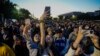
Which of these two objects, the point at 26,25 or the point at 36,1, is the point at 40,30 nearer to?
the point at 26,25

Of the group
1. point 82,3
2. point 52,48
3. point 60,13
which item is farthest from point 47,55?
point 82,3

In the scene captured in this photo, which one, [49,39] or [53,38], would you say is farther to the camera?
[53,38]

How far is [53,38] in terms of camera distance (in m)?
4.19

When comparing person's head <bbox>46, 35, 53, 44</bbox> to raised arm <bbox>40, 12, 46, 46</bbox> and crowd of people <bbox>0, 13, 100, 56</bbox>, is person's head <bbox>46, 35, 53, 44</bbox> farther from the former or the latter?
raised arm <bbox>40, 12, 46, 46</bbox>

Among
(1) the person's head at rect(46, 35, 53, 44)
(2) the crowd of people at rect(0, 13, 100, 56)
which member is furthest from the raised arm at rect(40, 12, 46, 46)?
(1) the person's head at rect(46, 35, 53, 44)

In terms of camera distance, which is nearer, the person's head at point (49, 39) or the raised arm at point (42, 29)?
the raised arm at point (42, 29)

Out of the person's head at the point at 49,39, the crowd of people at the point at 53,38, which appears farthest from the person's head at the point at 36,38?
the person's head at the point at 49,39

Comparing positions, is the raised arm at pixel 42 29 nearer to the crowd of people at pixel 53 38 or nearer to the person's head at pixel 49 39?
the crowd of people at pixel 53 38

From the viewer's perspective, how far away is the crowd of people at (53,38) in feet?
12.7

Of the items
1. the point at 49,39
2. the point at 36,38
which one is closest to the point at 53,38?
the point at 49,39

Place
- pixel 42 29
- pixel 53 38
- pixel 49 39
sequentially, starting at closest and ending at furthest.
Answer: pixel 42 29, pixel 49 39, pixel 53 38

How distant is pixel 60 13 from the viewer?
4.30 m

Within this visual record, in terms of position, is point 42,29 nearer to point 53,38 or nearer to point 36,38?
point 36,38

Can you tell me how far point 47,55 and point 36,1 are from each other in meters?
1.01
